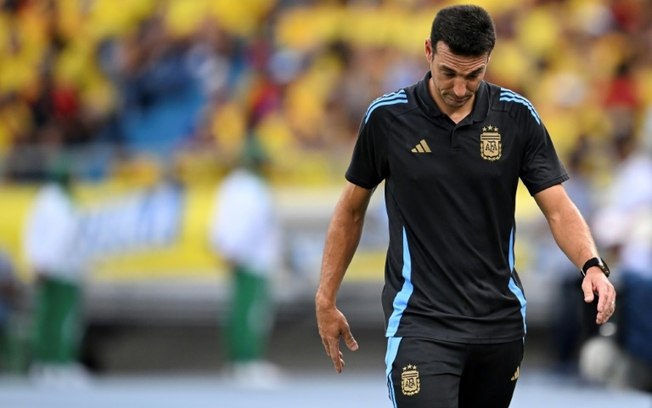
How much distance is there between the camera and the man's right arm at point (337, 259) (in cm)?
582

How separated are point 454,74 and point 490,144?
0.33 m

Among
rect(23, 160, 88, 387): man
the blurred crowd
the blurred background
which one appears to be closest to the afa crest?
the blurred background

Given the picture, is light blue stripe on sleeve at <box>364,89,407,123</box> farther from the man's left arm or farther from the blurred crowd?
the blurred crowd

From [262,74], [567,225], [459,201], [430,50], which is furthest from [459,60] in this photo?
[262,74]

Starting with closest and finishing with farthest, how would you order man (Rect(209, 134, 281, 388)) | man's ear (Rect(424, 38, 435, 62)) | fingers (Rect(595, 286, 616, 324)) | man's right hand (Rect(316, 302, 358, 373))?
fingers (Rect(595, 286, 616, 324)) → man's ear (Rect(424, 38, 435, 62)) → man's right hand (Rect(316, 302, 358, 373)) → man (Rect(209, 134, 281, 388))

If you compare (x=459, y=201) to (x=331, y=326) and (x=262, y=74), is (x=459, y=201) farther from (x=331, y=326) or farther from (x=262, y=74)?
(x=262, y=74)

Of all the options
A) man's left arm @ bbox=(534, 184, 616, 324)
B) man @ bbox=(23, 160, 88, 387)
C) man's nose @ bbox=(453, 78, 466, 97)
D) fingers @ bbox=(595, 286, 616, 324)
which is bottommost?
man @ bbox=(23, 160, 88, 387)

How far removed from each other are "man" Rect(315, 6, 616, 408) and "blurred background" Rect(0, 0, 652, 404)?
27.6 feet

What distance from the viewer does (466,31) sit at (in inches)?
213

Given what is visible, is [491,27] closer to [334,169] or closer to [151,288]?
[334,169]

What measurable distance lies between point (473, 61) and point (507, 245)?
31.3 inches

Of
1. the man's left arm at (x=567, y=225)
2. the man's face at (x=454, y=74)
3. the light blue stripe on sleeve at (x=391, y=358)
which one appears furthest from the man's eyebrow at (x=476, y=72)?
the light blue stripe on sleeve at (x=391, y=358)

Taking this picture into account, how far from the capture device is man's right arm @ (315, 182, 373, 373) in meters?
5.82

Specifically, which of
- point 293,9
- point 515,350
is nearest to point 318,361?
point 293,9
